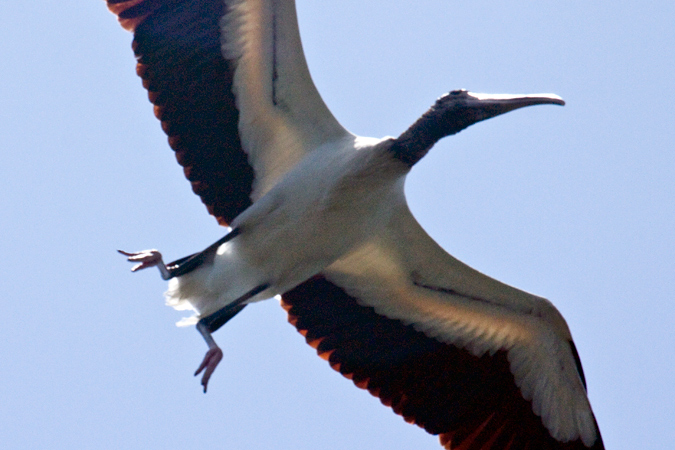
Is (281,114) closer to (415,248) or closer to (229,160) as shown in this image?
(229,160)

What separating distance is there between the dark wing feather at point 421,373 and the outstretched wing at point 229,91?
1155mm

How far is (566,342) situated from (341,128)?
264 centimetres

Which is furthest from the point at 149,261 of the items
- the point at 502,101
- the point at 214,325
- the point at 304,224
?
the point at 502,101

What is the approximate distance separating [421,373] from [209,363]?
→ 2.05 m

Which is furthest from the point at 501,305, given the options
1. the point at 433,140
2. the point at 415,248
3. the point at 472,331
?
the point at 433,140

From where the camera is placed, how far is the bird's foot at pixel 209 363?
702 cm

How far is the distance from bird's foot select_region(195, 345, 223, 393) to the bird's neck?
2016 mm

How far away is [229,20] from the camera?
745 cm

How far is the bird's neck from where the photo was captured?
7.08 meters

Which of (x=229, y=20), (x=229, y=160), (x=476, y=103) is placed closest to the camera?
(x=476, y=103)

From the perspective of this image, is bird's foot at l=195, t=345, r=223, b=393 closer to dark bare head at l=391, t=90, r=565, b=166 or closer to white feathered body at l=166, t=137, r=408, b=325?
white feathered body at l=166, t=137, r=408, b=325

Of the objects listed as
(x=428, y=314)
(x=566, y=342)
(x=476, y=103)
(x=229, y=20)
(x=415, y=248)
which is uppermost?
(x=229, y=20)

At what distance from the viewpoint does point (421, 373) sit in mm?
8195

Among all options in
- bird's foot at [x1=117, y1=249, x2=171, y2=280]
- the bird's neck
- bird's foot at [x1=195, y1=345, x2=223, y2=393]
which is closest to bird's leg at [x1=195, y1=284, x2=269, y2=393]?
bird's foot at [x1=195, y1=345, x2=223, y2=393]
